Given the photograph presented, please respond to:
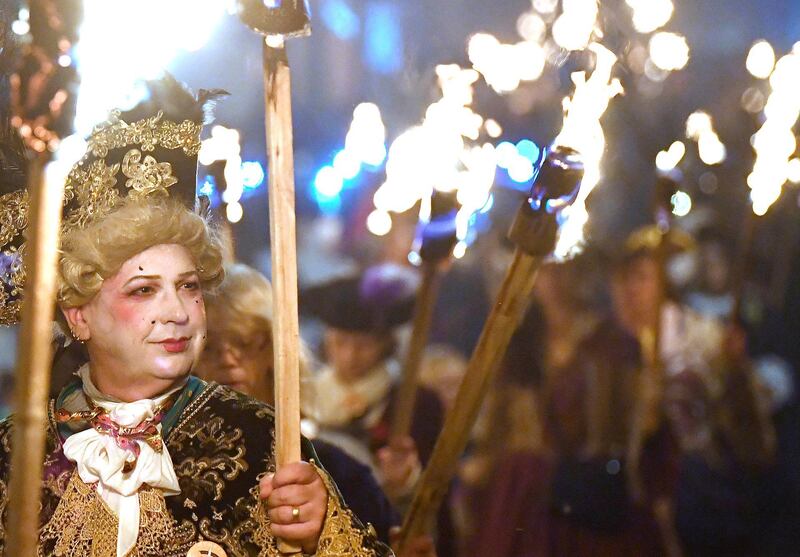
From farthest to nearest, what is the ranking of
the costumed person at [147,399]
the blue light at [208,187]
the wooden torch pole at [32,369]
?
the blue light at [208,187] → the costumed person at [147,399] → the wooden torch pole at [32,369]

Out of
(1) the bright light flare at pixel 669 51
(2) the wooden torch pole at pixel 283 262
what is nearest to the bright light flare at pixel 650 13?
(1) the bright light flare at pixel 669 51

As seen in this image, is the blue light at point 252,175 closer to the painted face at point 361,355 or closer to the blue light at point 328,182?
the blue light at point 328,182

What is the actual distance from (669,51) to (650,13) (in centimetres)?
27

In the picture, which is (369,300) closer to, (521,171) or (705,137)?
(521,171)

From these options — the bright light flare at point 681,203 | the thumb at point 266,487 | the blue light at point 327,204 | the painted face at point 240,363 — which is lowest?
the thumb at point 266,487

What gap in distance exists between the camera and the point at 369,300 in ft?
14.7

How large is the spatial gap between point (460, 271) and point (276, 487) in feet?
7.65

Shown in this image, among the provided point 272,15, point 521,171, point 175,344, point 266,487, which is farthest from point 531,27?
point 266,487

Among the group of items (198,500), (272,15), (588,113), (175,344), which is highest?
(588,113)

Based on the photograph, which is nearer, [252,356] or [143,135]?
[143,135]

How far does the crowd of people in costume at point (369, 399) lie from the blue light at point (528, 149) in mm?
627

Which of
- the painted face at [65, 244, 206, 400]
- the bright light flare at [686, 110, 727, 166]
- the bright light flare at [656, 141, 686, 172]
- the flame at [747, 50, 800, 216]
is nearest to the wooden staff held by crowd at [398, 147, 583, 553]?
the painted face at [65, 244, 206, 400]

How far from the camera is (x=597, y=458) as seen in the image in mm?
4520

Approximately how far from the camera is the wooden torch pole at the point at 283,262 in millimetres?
2361
